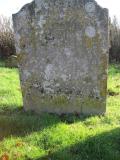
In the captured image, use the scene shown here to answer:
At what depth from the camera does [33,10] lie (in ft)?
26.8

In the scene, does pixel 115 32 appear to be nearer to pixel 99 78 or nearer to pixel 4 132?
pixel 99 78

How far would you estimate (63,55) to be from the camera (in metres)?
8.25

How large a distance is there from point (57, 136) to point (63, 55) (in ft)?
6.03

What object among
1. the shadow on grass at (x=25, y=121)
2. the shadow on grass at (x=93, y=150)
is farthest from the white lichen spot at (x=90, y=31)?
the shadow on grass at (x=93, y=150)

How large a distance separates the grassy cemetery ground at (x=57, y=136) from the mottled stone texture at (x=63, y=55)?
33cm

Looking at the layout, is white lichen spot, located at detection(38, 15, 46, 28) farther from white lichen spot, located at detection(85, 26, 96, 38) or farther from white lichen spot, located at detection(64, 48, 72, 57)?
white lichen spot, located at detection(85, 26, 96, 38)

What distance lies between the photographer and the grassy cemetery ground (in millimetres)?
6473

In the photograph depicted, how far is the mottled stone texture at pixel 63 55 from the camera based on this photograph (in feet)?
26.5

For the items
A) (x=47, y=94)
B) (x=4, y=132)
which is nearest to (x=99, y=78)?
(x=47, y=94)

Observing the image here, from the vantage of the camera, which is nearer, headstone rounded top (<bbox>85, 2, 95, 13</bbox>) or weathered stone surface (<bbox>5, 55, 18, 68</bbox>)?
headstone rounded top (<bbox>85, 2, 95, 13</bbox>)

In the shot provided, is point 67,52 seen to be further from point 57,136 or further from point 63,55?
point 57,136

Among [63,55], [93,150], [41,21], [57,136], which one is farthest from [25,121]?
[41,21]

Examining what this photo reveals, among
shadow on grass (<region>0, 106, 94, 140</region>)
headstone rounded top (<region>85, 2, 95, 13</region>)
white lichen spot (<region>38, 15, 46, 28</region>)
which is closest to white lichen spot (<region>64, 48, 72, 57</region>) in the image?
white lichen spot (<region>38, 15, 46, 28</region>)

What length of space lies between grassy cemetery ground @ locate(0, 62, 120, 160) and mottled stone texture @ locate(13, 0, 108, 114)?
0.33 meters
